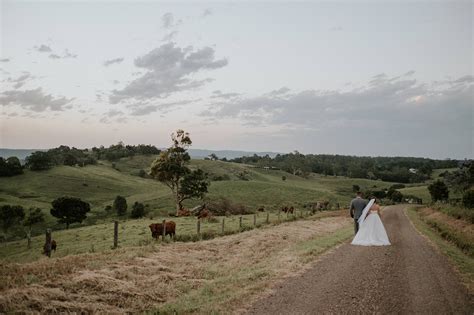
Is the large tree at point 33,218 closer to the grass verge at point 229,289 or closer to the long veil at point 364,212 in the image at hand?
the grass verge at point 229,289

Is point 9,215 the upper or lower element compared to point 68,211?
→ lower

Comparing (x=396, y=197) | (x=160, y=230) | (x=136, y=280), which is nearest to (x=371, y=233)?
(x=136, y=280)

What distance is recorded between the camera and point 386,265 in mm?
14219

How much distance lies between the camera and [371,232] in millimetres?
19891

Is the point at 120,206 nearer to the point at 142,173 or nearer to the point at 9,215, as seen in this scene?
the point at 9,215

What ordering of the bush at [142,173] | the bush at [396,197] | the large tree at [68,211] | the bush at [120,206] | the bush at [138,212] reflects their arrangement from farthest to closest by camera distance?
the bush at [142,173], the bush at [396,197], the bush at [120,206], the bush at [138,212], the large tree at [68,211]

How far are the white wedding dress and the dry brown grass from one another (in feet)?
14.5

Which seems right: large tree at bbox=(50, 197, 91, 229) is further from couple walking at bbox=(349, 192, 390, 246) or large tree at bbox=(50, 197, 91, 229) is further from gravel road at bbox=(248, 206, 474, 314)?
gravel road at bbox=(248, 206, 474, 314)

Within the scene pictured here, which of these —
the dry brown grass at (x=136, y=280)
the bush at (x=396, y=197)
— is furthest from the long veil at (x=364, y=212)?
the bush at (x=396, y=197)

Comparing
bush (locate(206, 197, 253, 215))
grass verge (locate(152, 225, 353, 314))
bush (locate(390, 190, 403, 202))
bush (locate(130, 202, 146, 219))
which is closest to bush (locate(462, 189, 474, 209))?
bush (locate(206, 197, 253, 215))

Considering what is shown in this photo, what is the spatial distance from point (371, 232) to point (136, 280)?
12.8 meters

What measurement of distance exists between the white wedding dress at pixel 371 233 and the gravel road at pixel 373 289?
138 inches

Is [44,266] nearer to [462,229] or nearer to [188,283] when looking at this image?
[188,283]

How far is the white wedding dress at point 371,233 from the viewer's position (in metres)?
19.7
